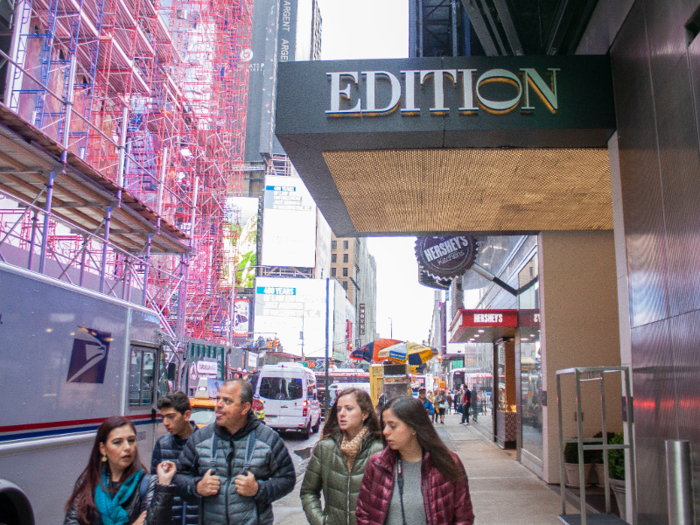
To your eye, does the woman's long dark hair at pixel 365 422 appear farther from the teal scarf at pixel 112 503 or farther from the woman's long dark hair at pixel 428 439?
the teal scarf at pixel 112 503

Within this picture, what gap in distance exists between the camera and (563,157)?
26.6ft

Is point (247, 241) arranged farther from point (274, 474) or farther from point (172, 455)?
point (274, 474)

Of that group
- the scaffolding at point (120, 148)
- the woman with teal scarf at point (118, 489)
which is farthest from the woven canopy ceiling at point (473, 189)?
the woman with teal scarf at point (118, 489)

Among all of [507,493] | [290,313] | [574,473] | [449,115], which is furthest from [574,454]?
[290,313]

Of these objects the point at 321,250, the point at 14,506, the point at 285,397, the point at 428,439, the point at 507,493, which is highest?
the point at 321,250

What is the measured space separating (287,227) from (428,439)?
87.7 m

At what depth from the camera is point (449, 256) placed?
1655 cm

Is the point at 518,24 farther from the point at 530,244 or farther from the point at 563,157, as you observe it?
the point at 530,244

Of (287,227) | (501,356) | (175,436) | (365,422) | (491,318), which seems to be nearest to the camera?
(365,422)

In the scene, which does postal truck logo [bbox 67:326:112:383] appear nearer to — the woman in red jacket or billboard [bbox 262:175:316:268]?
the woman in red jacket

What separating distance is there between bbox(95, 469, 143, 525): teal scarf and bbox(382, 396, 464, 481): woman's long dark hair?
1.70 metres

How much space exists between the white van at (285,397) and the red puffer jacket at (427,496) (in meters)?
20.1

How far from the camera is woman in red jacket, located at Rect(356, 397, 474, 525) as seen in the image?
336 cm

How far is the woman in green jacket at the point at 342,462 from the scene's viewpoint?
161 inches
